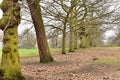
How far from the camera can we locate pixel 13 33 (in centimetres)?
1194

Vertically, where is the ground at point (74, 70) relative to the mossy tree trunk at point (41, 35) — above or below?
below

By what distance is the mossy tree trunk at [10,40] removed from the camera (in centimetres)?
1168

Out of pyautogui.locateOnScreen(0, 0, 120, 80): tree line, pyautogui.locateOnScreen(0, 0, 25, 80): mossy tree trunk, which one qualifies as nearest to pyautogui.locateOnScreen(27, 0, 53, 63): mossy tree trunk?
pyautogui.locateOnScreen(0, 0, 120, 80): tree line

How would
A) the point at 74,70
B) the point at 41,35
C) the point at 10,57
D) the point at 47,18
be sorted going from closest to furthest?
the point at 10,57 → the point at 74,70 → the point at 41,35 → the point at 47,18

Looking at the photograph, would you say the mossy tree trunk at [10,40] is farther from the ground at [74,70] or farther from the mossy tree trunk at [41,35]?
the mossy tree trunk at [41,35]

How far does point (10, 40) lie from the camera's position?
38.9 ft

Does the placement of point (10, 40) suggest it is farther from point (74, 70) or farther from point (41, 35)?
point (41, 35)

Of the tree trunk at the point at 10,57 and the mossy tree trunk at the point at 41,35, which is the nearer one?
the tree trunk at the point at 10,57

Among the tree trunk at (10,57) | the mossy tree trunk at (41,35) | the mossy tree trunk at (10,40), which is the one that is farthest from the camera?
the mossy tree trunk at (41,35)

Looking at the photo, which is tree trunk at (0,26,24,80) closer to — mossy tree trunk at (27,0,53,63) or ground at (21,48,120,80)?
ground at (21,48,120,80)

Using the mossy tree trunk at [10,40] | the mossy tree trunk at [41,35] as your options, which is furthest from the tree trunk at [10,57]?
the mossy tree trunk at [41,35]

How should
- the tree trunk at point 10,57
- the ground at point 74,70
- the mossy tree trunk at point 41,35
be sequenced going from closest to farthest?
the tree trunk at point 10,57 < the ground at point 74,70 < the mossy tree trunk at point 41,35

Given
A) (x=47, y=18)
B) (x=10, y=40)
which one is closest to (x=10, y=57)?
(x=10, y=40)

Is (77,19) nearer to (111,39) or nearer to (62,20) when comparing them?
(62,20)
